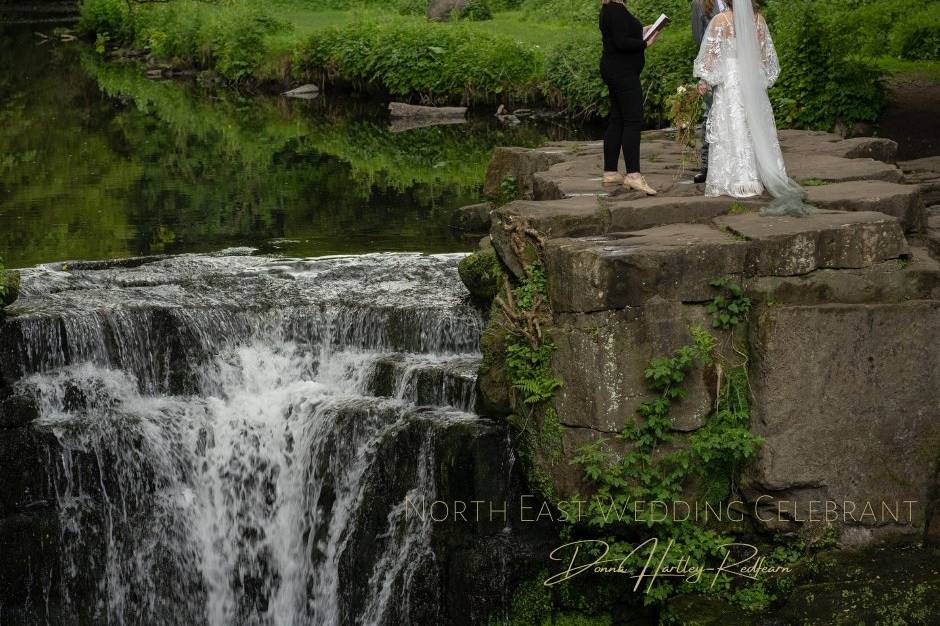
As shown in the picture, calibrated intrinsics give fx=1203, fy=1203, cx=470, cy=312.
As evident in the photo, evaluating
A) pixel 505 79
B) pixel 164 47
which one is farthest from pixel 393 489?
pixel 164 47

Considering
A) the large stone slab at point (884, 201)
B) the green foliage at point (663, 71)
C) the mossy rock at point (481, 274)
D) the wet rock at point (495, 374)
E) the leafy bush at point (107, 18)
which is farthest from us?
the leafy bush at point (107, 18)

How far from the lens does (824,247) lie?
8219mm

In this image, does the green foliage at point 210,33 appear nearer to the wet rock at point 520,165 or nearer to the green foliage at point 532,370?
the wet rock at point 520,165

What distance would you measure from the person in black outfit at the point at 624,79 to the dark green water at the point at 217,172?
4.73 meters

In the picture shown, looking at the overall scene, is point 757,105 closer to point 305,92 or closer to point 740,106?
point 740,106

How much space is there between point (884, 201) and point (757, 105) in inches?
61.6

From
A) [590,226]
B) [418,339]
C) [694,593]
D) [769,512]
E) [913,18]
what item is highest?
[913,18]

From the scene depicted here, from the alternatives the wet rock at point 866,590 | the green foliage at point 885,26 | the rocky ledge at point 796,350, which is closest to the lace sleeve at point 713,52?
the rocky ledge at point 796,350

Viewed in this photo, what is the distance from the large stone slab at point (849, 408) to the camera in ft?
26.3

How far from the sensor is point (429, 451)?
368 inches

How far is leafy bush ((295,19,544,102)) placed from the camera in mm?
27281

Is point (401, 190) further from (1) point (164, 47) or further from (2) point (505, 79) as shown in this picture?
(1) point (164, 47)

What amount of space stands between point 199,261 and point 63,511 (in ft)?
14.1

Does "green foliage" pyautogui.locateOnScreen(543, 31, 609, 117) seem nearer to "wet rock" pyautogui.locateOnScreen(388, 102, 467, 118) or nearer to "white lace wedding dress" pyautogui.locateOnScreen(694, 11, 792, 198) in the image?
"wet rock" pyautogui.locateOnScreen(388, 102, 467, 118)
